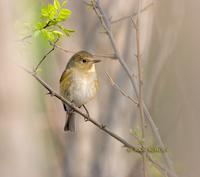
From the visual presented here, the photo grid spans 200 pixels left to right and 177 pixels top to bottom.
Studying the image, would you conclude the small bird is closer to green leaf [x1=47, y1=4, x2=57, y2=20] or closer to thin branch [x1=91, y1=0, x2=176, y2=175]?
thin branch [x1=91, y1=0, x2=176, y2=175]

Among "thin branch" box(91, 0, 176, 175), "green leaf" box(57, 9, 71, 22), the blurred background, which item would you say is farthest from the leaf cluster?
the blurred background

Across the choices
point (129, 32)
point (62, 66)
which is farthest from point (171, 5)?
point (62, 66)

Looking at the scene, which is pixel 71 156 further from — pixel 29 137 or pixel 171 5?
pixel 171 5

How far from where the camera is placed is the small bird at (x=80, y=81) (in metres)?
5.32

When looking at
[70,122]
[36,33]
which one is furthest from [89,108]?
[36,33]

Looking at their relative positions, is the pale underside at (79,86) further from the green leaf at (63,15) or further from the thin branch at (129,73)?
the green leaf at (63,15)

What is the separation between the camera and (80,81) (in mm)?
5391

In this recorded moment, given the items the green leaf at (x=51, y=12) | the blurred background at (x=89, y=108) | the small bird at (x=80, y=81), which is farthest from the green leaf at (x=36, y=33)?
the small bird at (x=80, y=81)

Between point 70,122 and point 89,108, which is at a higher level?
point 89,108

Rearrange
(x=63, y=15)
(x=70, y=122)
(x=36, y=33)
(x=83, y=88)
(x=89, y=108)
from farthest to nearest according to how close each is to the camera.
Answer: (x=89, y=108), (x=70, y=122), (x=83, y=88), (x=63, y=15), (x=36, y=33)

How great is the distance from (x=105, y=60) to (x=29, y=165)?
1215 millimetres

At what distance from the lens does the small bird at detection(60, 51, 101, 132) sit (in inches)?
210

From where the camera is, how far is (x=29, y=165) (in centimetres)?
563

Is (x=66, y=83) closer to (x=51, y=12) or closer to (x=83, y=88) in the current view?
(x=83, y=88)
